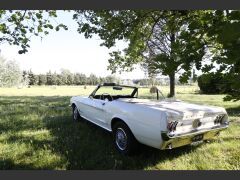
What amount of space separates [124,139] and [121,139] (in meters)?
0.11

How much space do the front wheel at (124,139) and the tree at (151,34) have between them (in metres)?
1.38

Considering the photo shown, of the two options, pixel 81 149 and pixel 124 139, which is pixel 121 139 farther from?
pixel 81 149

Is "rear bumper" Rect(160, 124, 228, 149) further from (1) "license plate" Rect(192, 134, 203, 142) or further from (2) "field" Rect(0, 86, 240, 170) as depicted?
(2) "field" Rect(0, 86, 240, 170)

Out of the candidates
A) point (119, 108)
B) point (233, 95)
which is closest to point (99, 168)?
point (119, 108)

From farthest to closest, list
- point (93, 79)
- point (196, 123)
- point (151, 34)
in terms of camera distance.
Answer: point (93, 79), point (151, 34), point (196, 123)

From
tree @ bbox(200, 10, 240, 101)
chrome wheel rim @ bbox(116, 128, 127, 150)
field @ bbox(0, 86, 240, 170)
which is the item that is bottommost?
field @ bbox(0, 86, 240, 170)

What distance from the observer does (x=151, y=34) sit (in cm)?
973

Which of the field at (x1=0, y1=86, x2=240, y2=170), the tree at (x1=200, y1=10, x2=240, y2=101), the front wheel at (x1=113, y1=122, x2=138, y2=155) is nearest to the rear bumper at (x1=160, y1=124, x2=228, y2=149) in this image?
the field at (x1=0, y1=86, x2=240, y2=170)

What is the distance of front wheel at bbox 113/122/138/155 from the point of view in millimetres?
5219

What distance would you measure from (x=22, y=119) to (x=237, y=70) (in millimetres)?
7891

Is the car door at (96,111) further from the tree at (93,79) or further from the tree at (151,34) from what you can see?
the tree at (93,79)

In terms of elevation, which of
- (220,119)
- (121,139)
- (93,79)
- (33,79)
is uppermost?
(33,79)

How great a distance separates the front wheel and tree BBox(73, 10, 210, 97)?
1377 millimetres

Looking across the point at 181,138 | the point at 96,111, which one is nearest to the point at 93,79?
the point at 96,111
